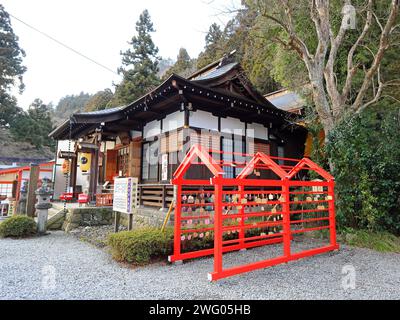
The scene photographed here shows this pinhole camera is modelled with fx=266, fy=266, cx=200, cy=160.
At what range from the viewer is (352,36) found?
380 inches

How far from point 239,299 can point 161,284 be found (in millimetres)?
1180

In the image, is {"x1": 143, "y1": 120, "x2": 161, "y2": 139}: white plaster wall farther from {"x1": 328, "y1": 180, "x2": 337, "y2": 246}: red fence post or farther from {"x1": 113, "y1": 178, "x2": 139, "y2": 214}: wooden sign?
{"x1": 328, "y1": 180, "x2": 337, "y2": 246}: red fence post

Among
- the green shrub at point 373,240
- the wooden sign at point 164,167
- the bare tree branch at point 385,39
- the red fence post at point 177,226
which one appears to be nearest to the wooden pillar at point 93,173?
the wooden sign at point 164,167

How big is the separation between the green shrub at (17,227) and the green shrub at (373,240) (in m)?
8.53

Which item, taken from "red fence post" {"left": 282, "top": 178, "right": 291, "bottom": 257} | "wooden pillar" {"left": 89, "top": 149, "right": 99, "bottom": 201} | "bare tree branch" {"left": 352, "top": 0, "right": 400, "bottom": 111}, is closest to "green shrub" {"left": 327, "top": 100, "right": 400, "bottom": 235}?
"bare tree branch" {"left": 352, "top": 0, "right": 400, "bottom": 111}

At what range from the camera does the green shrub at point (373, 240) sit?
6.13m

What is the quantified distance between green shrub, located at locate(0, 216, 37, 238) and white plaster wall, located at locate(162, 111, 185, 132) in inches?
193

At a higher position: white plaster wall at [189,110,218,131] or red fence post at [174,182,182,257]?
white plaster wall at [189,110,218,131]

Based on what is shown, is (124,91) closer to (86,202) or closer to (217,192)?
(86,202)

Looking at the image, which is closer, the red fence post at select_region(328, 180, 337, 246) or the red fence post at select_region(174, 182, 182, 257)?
the red fence post at select_region(174, 182, 182, 257)

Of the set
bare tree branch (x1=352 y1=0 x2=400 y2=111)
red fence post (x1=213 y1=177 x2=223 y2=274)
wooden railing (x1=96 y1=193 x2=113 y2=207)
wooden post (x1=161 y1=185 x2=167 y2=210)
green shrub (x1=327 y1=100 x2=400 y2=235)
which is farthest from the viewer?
wooden railing (x1=96 y1=193 x2=113 y2=207)

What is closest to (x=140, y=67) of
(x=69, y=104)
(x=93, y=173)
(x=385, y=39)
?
(x=93, y=173)

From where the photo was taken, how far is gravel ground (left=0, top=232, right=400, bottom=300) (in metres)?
3.48

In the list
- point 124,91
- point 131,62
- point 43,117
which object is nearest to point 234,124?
point 124,91
